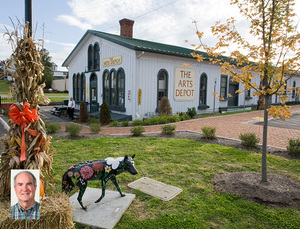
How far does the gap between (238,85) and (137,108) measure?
12395 mm

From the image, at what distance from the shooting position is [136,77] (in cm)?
1392

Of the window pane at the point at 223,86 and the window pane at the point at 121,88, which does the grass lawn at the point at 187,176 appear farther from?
the window pane at the point at 223,86

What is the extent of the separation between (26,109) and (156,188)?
2.89 m

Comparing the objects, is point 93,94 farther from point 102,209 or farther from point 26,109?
point 26,109

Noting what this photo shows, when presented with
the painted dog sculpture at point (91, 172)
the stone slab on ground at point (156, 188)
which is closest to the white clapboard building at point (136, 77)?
the stone slab on ground at point (156, 188)

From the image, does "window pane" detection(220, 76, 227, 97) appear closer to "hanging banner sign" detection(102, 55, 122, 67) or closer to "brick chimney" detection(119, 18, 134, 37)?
"brick chimney" detection(119, 18, 134, 37)

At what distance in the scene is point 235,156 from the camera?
6.84 meters

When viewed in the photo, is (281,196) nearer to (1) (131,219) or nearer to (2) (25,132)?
(1) (131,219)

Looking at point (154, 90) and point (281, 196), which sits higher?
point (154, 90)

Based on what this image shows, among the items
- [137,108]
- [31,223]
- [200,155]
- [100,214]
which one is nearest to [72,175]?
[100,214]

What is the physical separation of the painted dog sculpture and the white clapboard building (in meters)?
10.6

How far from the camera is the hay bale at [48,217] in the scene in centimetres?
236

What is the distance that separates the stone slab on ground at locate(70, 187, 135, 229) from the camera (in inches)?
129

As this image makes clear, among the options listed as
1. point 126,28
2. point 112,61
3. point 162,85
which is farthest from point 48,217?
point 126,28
